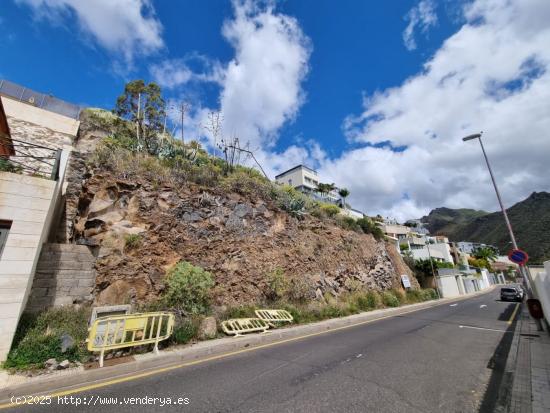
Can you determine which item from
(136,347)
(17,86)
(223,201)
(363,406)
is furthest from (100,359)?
(17,86)

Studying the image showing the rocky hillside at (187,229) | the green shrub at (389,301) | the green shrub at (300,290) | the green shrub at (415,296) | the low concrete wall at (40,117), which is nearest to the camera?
the rocky hillside at (187,229)

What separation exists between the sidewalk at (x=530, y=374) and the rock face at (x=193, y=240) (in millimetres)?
8623

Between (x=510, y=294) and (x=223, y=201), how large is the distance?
1262 inches

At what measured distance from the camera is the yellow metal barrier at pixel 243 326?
8.59 m

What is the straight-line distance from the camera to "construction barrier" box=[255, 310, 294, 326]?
403 inches

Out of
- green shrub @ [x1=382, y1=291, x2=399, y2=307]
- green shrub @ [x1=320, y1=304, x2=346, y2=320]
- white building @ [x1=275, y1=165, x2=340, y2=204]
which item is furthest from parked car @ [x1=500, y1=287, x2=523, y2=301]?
white building @ [x1=275, y1=165, x2=340, y2=204]

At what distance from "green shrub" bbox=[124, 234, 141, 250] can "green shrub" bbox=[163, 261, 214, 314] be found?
1.64m

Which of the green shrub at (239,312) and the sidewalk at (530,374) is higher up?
the green shrub at (239,312)

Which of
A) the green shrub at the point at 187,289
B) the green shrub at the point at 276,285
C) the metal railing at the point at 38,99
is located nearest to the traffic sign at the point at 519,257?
the green shrub at the point at 276,285

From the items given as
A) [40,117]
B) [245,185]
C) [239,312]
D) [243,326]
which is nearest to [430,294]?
[245,185]

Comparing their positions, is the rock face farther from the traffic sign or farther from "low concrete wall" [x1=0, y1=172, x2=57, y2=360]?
the traffic sign

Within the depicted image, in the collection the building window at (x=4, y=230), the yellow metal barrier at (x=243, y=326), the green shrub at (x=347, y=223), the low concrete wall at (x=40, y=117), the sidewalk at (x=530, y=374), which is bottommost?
the sidewalk at (x=530, y=374)

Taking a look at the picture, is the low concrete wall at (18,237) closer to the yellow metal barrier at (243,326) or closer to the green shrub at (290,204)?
the yellow metal barrier at (243,326)

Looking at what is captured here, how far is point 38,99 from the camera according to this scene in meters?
17.4
